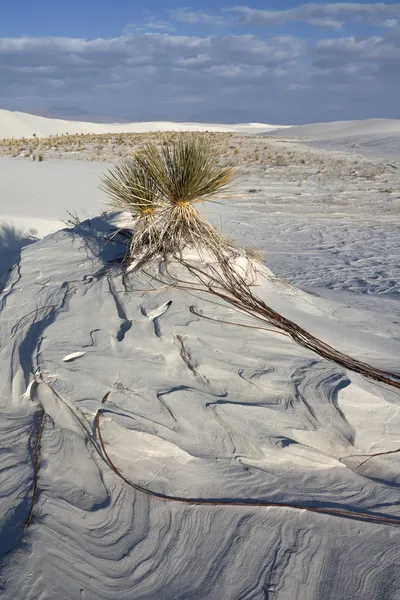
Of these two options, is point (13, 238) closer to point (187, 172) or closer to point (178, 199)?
point (178, 199)

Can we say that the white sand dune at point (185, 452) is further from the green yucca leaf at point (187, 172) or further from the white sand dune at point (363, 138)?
the white sand dune at point (363, 138)

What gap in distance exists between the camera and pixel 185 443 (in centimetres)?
301

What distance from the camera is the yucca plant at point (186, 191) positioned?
13.9 ft

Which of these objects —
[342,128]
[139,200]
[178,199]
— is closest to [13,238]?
[139,200]

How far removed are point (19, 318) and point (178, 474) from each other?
1.77 metres

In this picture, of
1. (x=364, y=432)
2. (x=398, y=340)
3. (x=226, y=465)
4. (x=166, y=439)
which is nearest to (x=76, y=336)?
(x=166, y=439)

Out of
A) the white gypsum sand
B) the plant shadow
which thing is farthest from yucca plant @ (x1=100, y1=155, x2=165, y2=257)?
the plant shadow

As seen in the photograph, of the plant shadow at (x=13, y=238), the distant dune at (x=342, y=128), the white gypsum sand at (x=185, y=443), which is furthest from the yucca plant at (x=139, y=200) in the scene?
the distant dune at (x=342, y=128)

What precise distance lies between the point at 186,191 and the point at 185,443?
77.3 inches

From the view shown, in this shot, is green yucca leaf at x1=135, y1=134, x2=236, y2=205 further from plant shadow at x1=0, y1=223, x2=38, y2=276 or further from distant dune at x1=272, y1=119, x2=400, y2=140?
distant dune at x1=272, y1=119, x2=400, y2=140

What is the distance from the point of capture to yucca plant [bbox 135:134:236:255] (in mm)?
4230

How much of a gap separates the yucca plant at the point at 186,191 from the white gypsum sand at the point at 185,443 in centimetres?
23

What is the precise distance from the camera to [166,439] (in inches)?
118

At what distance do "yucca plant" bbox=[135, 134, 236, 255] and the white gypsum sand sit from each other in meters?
0.23
